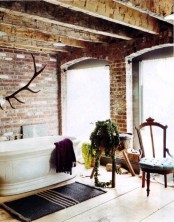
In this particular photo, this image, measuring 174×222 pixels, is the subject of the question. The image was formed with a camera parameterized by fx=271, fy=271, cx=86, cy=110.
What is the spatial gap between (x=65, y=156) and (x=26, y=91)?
207 centimetres

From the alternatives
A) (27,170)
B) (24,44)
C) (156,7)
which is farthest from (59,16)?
(27,170)

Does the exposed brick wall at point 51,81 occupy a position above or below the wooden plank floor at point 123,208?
above

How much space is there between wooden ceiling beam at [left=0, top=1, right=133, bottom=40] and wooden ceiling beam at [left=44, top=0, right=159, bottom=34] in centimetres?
58

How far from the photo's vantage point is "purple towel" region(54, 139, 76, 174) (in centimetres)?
419

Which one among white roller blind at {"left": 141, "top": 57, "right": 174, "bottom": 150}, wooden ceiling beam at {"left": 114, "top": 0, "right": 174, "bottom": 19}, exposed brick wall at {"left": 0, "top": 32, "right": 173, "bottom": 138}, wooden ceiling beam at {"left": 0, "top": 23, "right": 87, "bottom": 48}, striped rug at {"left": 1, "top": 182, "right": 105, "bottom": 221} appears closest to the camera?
wooden ceiling beam at {"left": 114, "top": 0, "right": 174, "bottom": 19}

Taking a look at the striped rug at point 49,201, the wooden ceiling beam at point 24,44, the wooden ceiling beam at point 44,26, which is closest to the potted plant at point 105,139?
the striped rug at point 49,201

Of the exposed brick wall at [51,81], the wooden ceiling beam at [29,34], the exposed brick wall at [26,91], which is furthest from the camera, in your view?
A: the exposed brick wall at [26,91]

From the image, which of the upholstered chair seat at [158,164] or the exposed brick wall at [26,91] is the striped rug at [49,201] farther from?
the exposed brick wall at [26,91]

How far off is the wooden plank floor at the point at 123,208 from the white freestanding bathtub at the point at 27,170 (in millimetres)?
162

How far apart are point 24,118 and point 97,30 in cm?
258

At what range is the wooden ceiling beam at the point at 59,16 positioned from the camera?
3.14 meters

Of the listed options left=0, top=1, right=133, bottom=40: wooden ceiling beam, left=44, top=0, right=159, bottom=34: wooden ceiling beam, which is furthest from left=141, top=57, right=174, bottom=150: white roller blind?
left=0, top=1, right=133, bottom=40: wooden ceiling beam

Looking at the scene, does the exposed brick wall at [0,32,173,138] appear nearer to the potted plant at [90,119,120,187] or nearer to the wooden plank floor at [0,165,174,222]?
the potted plant at [90,119,120,187]

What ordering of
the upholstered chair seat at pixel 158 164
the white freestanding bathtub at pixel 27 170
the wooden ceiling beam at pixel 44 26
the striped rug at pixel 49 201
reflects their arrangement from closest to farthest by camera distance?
the striped rug at pixel 49 201
the upholstered chair seat at pixel 158 164
the wooden ceiling beam at pixel 44 26
the white freestanding bathtub at pixel 27 170
